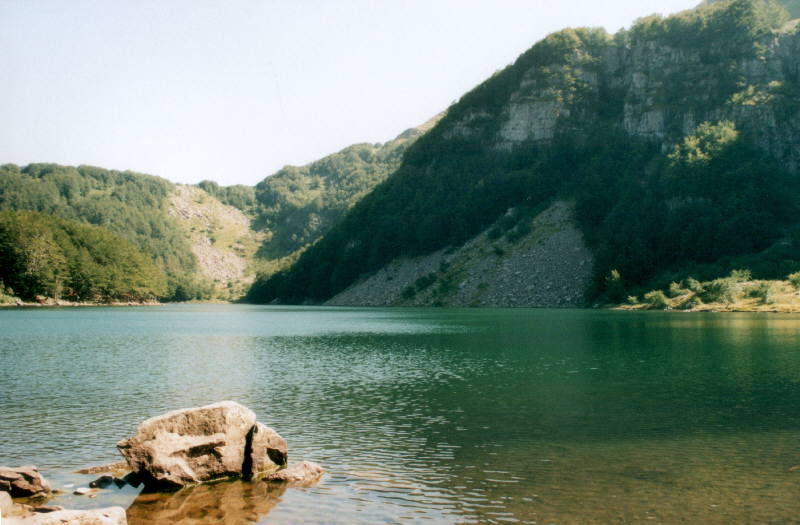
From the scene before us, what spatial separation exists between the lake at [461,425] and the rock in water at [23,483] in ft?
3.65

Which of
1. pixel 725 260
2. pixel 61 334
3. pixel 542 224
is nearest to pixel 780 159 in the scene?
pixel 725 260

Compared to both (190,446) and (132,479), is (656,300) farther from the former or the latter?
(132,479)

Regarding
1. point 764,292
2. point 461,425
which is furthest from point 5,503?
point 764,292

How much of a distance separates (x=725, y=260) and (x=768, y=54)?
77.6 meters

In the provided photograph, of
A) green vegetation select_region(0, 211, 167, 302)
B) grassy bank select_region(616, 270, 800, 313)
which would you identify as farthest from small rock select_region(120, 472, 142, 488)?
green vegetation select_region(0, 211, 167, 302)

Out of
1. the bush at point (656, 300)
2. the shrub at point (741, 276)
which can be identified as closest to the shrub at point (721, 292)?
the shrub at point (741, 276)

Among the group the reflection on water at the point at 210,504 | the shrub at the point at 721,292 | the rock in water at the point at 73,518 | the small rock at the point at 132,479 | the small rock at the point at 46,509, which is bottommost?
the reflection on water at the point at 210,504

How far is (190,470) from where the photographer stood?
18594 millimetres

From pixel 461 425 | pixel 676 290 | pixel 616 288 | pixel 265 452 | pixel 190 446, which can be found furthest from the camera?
pixel 616 288

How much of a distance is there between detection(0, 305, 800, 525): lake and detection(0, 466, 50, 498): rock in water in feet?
3.65

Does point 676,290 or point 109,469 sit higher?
point 676,290

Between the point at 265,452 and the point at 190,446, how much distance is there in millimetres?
2268

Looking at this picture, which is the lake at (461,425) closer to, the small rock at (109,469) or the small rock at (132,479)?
the small rock at (109,469)

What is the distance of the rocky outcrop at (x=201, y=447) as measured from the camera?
18.2m
